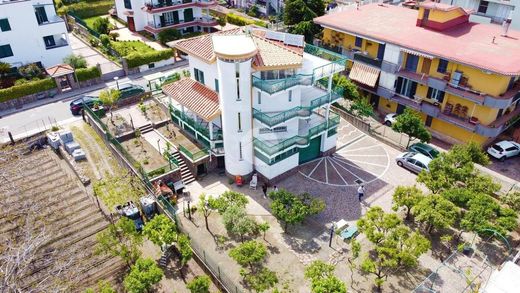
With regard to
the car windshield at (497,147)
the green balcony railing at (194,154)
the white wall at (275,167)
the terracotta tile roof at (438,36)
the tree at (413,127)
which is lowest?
the car windshield at (497,147)

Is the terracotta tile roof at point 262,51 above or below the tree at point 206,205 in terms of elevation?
above

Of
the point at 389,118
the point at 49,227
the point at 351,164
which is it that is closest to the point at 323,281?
the point at 351,164

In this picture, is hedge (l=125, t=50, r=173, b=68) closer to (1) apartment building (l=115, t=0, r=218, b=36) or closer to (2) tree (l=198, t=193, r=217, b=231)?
(1) apartment building (l=115, t=0, r=218, b=36)

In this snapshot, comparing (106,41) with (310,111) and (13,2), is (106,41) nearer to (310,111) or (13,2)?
(13,2)

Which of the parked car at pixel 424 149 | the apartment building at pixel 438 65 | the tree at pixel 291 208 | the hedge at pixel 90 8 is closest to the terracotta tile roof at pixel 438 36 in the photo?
the apartment building at pixel 438 65

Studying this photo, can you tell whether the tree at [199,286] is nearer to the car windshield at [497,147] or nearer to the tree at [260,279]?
the tree at [260,279]

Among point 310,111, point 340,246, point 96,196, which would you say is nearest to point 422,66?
point 310,111
